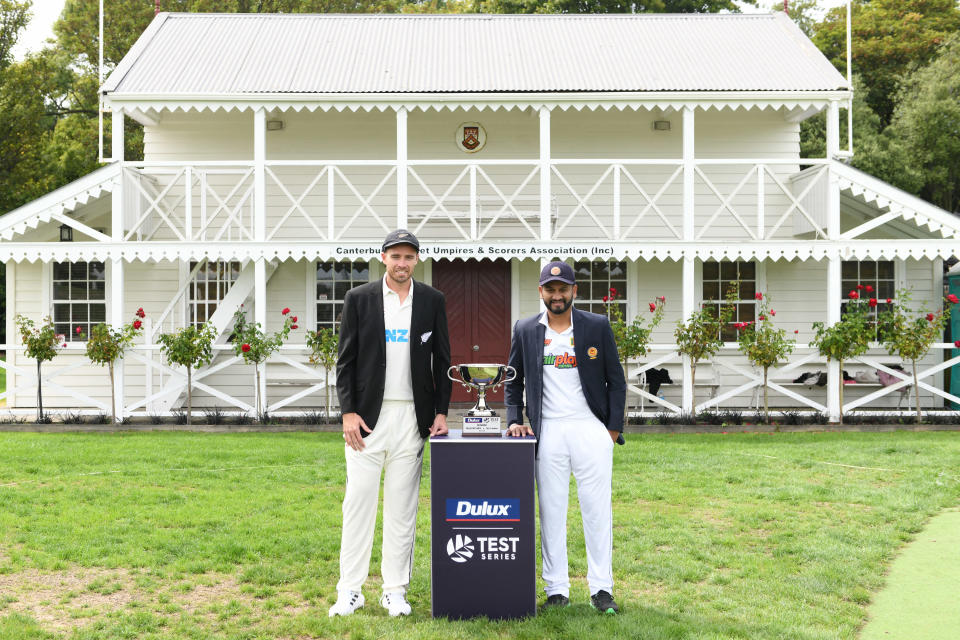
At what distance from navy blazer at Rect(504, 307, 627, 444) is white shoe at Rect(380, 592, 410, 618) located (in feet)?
3.73

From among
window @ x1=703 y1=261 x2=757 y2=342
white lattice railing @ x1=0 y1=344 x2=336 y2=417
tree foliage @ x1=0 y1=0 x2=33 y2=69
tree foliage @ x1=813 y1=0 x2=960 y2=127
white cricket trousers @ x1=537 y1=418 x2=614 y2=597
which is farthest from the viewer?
tree foliage @ x1=813 y1=0 x2=960 y2=127

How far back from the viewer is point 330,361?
12.7 m

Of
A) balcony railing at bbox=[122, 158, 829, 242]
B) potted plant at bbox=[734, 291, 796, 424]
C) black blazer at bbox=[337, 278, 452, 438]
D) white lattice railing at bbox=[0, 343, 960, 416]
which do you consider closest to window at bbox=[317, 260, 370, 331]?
balcony railing at bbox=[122, 158, 829, 242]

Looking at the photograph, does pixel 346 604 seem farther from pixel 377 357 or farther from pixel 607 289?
pixel 607 289

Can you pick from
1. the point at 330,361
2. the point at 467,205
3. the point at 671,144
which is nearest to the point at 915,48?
the point at 671,144

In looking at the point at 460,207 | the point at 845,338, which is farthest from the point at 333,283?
the point at 845,338

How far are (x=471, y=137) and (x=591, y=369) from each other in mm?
10821

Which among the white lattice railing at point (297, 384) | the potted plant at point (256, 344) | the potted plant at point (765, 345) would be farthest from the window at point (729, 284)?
the potted plant at point (256, 344)

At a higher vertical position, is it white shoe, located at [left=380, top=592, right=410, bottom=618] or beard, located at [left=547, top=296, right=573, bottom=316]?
beard, located at [left=547, top=296, right=573, bottom=316]

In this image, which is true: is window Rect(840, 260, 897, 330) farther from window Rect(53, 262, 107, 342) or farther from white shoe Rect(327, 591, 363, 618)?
window Rect(53, 262, 107, 342)

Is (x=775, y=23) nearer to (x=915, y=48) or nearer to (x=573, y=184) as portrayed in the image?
(x=573, y=184)

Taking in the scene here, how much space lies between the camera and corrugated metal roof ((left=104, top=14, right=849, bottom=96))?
43.9ft

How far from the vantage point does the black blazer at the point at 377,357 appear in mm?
4840

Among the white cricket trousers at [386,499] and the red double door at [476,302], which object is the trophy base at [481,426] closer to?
the white cricket trousers at [386,499]
